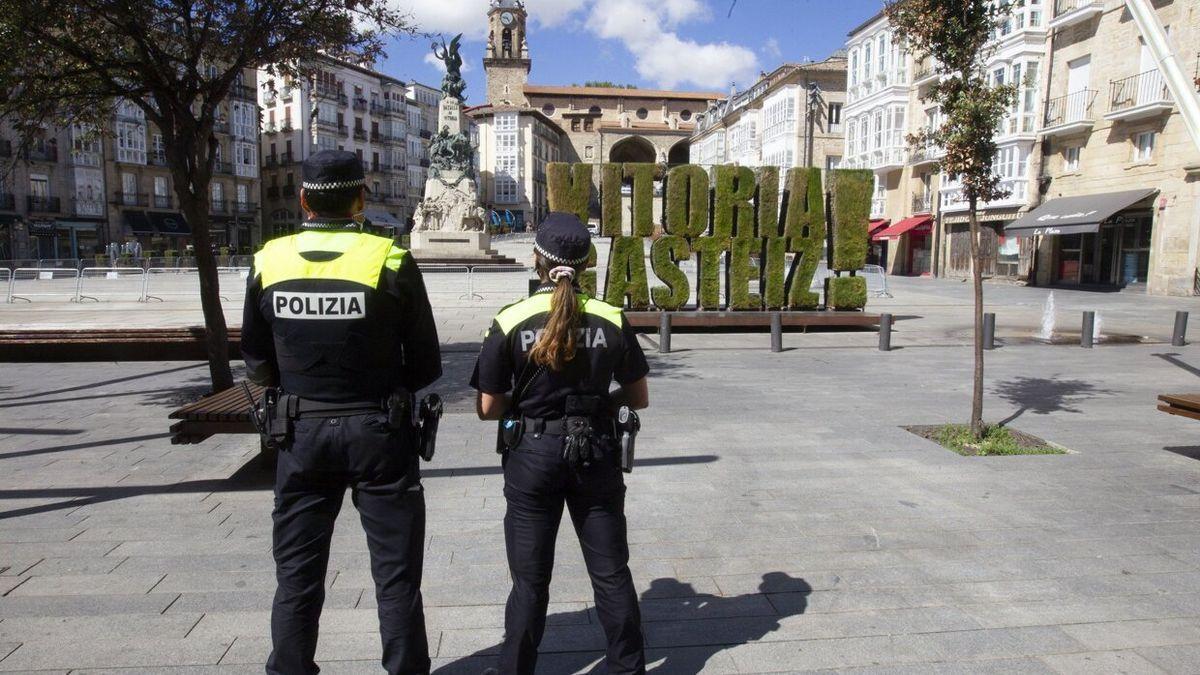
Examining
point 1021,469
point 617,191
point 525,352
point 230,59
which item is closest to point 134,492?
point 525,352

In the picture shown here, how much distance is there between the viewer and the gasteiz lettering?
2.76 m

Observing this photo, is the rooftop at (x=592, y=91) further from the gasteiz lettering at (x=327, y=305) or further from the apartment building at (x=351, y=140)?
the gasteiz lettering at (x=327, y=305)

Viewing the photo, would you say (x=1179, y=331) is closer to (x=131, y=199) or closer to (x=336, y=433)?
(x=336, y=433)

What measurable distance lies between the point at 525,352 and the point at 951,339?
1380 centimetres

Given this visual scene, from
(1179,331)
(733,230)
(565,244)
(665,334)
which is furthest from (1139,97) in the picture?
(565,244)

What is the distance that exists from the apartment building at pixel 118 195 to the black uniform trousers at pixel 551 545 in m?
42.7

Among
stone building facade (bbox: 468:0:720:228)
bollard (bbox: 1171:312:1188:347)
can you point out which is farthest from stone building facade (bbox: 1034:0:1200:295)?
stone building facade (bbox: 468:0:720:228)

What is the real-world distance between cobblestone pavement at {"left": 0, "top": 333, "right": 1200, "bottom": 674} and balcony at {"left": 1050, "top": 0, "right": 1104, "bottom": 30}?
2686cm

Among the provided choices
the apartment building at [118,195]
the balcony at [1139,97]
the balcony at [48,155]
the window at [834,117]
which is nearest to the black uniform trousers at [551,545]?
the balcony at [1139,97]

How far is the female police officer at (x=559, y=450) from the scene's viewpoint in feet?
9.19

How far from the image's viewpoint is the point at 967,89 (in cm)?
680

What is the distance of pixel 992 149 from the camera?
6.91 metres

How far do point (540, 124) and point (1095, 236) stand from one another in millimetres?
64626

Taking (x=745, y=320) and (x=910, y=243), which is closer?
(x=745, y=320)
